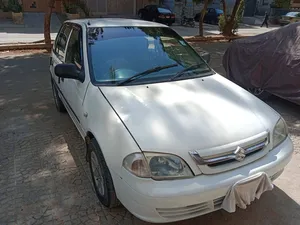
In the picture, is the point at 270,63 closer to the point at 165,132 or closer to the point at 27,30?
the point at 165,132

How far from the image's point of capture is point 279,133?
248 cm

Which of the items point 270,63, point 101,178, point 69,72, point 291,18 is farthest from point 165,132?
point 291,18

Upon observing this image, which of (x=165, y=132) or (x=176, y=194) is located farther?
(x=165, y=132)

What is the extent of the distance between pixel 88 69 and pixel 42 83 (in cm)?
405

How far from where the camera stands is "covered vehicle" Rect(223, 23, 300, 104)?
4703 mm

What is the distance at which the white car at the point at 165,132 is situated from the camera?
1991 millimetres

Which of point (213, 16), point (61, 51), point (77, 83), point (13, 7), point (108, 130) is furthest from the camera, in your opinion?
point (213, 16)

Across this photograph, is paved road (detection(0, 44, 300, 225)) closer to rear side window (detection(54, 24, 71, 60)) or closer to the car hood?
the car hood

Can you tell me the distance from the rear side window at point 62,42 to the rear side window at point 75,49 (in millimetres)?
300

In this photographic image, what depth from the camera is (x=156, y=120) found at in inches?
88.0

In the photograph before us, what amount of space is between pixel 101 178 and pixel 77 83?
114 cm

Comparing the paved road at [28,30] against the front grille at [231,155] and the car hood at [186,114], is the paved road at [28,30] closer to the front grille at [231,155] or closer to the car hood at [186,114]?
the car hood at [186,114]

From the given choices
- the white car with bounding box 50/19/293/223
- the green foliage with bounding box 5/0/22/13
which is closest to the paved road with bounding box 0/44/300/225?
the white car with bounding box 50/19/293/223

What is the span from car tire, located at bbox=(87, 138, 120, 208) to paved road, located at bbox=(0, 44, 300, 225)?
141 mm
